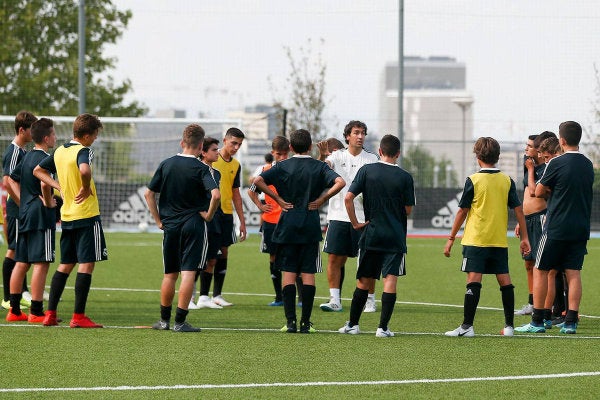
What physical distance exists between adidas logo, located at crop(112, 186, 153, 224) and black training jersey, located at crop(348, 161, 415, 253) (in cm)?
2028

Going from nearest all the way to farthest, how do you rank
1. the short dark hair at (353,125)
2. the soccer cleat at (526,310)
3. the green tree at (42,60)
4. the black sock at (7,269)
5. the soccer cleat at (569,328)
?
the soccer cleat at (569,328), the short dark hair at (353,125), the black sock at (7,269), the soccer cleat at (526,310), the green tree at (42,60)

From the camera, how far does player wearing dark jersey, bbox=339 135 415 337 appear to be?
937 centimetres

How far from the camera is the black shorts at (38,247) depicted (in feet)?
34.0

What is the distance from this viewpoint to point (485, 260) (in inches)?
373

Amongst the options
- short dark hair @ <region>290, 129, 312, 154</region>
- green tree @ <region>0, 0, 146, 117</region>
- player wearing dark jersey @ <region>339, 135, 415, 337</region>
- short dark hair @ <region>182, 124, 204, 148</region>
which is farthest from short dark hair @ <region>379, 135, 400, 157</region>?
green tree @ <region>0, 0, 146, 117</region>

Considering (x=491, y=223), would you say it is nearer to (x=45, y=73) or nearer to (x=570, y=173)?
(x=570, y=173)

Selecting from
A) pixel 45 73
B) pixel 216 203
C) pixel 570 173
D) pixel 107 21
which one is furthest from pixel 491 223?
pixel 107 21

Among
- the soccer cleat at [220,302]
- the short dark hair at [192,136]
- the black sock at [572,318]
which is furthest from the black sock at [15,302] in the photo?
the black sock at [572,318]

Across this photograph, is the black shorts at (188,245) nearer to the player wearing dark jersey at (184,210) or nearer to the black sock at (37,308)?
the player wearing dark jersey at (184,210)

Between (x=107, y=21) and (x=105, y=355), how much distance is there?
133 ft

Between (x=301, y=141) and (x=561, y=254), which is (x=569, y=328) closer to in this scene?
(x=561, y=254)

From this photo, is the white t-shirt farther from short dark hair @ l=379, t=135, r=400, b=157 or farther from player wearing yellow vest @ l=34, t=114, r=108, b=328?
player wearing yellow vest @ l=34, t=114, r=108, b=328

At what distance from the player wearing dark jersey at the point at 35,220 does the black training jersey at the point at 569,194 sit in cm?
466

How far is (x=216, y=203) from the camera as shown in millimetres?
9211
